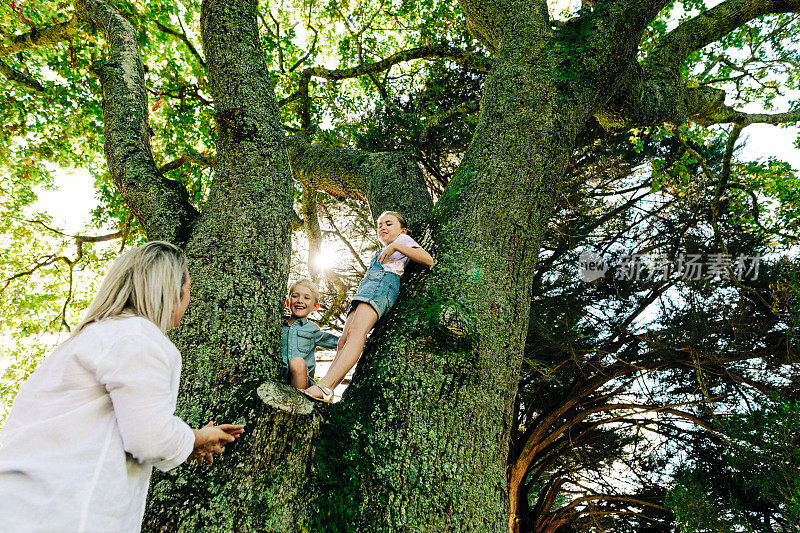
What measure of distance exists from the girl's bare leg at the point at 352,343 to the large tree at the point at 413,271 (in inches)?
13.6

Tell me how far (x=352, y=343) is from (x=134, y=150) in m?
2.23

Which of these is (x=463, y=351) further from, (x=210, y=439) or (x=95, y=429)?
(x=95, y=429)

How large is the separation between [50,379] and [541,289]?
263 inches

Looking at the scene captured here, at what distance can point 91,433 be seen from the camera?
112 centimetres

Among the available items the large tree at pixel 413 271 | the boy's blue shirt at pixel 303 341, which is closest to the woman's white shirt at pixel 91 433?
the large tree at pixel 413 271

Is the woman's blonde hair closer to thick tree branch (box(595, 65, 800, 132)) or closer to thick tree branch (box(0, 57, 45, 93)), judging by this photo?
thick tree branch (box(595, 65, 800, 132))

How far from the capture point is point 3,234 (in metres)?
8.14

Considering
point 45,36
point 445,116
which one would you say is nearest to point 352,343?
point 445,116

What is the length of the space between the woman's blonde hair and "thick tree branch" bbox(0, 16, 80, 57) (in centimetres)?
589

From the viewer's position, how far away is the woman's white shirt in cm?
103

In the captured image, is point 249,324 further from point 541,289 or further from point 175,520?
point 541,289

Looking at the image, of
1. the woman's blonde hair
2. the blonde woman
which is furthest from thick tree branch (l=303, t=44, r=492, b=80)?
the blonde woman

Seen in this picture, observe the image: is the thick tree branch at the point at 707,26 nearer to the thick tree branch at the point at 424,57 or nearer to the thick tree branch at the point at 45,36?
the thick tree branch at the point at 424,57

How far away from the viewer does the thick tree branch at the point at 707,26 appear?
4086 millimetres
